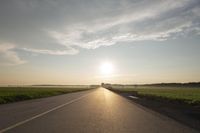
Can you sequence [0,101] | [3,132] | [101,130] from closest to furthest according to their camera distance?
[3,132] → [101,130] → [0,101]

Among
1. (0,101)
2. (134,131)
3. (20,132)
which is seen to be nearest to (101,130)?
(134,131)

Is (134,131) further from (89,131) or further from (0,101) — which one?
(0,101)

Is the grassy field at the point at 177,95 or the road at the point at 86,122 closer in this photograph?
the road at the point at 86,122

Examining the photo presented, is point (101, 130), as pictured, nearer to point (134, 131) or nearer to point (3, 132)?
point (134, 131)

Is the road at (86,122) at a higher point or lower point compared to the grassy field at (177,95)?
lower

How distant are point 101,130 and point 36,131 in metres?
2.01

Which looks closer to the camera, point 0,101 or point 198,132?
point 198,132

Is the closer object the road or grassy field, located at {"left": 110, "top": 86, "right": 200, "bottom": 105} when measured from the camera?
the road

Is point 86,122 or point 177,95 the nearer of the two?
point 86,122

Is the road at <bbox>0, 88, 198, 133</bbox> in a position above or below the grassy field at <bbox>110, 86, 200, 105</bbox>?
below

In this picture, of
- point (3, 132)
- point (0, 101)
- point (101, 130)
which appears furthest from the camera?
point (0, 101)

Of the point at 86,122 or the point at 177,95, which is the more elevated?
the point at 177,95

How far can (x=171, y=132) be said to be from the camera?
29.5 ft

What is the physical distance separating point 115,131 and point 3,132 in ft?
11.0
